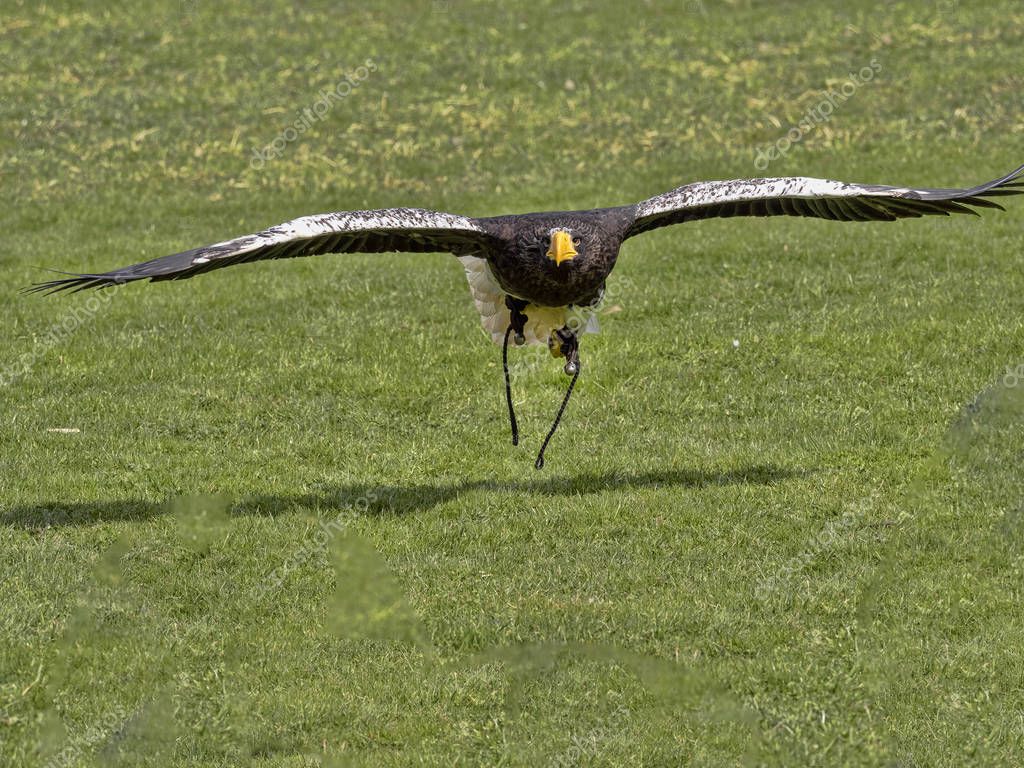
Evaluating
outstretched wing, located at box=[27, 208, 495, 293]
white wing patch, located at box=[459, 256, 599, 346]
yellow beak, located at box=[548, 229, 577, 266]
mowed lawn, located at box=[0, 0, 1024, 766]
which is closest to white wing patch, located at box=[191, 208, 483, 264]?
outstretched wing, located at box=[27, 208, 495, 293]

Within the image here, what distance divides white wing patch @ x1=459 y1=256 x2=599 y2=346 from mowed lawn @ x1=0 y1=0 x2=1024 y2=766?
1127 millimetres

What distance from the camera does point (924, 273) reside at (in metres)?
16.0

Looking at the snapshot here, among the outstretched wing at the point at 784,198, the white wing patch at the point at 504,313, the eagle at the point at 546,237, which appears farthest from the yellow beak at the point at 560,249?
the white wing patch at the point at 504,313

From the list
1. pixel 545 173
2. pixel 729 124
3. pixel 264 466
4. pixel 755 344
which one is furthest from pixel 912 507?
pixel 729 124

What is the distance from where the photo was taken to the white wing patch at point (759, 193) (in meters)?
10.8

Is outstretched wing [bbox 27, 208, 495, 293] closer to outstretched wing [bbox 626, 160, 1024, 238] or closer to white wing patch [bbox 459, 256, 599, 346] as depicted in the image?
white wing patch [bbox 459, 256, 599, 346]

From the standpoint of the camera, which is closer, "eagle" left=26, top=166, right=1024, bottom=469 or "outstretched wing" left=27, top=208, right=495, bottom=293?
"outstretched wing" left=27, top=208, right=495, bottom=293

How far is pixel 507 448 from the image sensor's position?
12344 millimetres

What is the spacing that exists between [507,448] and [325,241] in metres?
2.91

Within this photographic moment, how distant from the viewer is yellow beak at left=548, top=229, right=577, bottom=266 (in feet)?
32.5

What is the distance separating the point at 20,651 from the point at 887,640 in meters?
5.45

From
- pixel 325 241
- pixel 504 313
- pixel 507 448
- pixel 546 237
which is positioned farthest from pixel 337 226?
pixel 507 448

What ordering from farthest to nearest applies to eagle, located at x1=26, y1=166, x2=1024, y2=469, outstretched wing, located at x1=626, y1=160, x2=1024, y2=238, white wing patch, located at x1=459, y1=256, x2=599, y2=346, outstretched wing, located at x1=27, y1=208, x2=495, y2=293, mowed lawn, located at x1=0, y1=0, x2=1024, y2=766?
white wing patch, located at x1=459, y1=256, x2=599, y2=346
outstretched wing, located at x1=626, y1=160, x2=1024, y2=238
eagle, located at x1=26, y1=166, x2=1024, y2=469
outstretched wing, located at x1=27, y1=208, x2=495, y2=293
mowed lawn, located at x1=0, y1=0, x2=1024, y2=766

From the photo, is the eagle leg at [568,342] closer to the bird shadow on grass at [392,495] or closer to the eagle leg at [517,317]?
A: the eagle leg at [517,317]
